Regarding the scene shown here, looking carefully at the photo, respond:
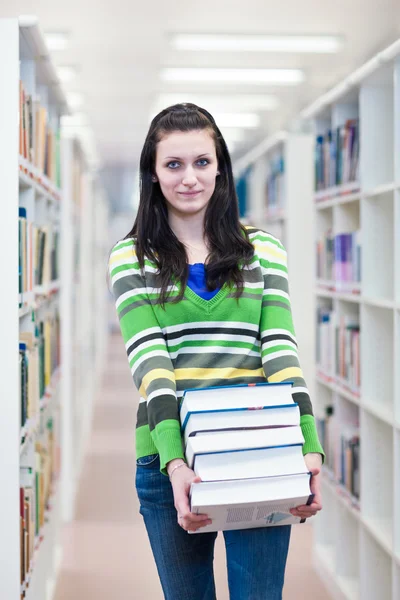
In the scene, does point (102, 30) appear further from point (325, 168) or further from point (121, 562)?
point (121, 562)

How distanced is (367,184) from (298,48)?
4.58 m

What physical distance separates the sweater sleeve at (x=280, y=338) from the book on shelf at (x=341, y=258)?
1.56 metres

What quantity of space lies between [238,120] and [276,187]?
17.4ft

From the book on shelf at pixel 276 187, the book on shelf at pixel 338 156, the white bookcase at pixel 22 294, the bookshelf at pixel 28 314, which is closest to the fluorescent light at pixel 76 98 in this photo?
the book on shelf at pixel 276 187

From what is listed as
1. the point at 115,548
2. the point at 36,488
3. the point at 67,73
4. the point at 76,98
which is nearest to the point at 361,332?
the point at 36,488

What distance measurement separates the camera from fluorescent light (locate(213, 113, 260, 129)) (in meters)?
10.4

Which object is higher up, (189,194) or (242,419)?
(189,194)

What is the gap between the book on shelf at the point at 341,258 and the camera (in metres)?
3.24

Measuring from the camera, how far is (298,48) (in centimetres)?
720

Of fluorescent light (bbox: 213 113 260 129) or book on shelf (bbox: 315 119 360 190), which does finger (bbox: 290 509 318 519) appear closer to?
book on shelf (bbox: 315 119 360 190)

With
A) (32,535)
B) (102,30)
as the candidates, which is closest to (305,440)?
(32,535)

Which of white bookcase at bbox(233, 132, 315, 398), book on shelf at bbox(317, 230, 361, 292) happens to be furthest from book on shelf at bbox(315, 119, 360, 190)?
white bookcase at bbox(233, 132, 315, 398)

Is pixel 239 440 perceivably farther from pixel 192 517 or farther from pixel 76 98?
pixel 76 98

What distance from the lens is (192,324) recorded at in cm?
163
